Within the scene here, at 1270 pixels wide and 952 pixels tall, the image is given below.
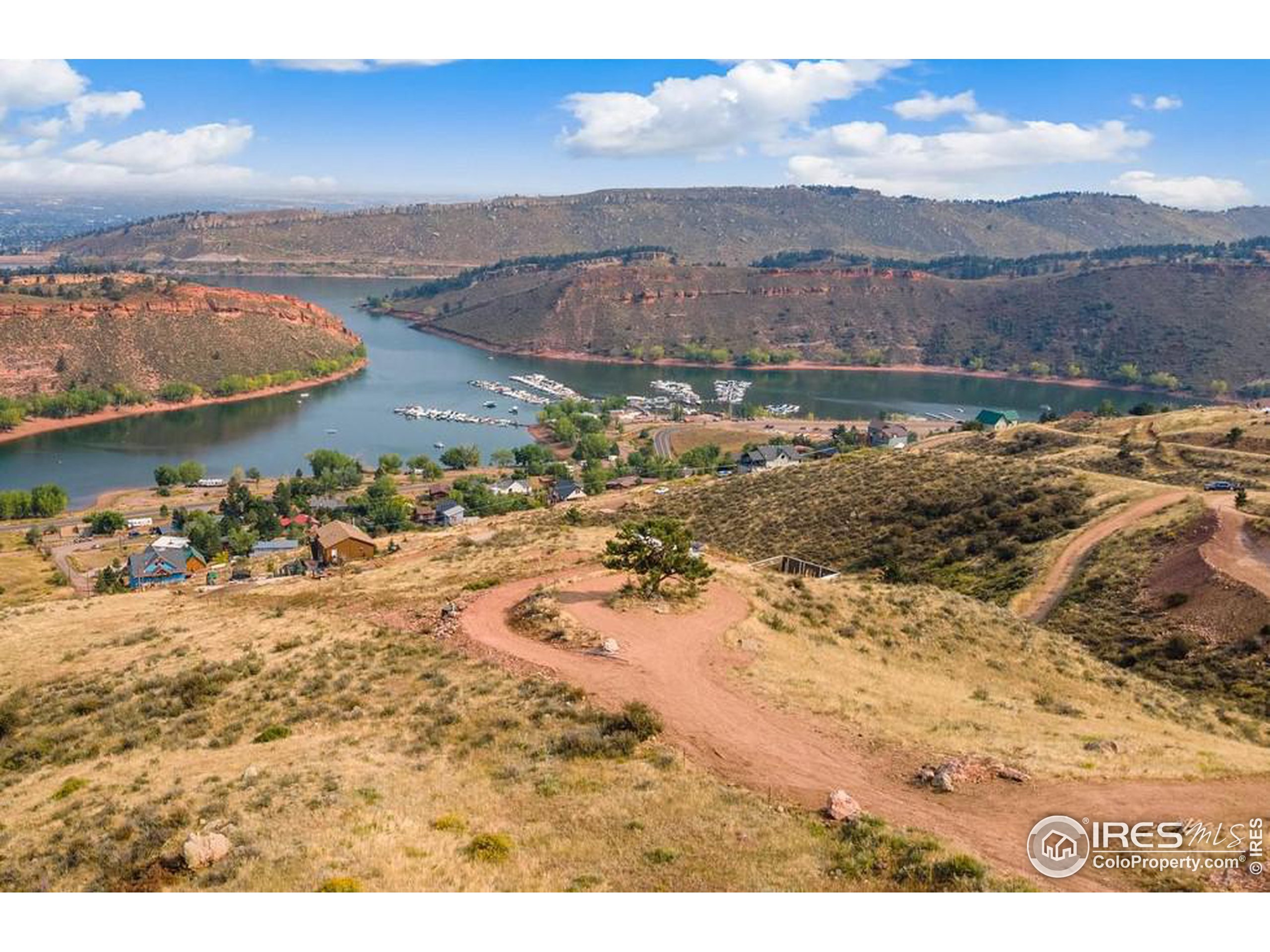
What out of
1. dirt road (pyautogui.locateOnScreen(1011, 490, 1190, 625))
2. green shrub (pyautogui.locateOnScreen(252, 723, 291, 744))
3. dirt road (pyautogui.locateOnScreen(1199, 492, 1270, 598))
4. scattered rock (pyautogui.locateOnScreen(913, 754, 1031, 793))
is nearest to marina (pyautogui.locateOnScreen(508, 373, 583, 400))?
dirt road (pyautogui.locateOnScreen(1011, 490, 1190, 625))

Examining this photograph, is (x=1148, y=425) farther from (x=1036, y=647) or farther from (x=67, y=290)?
(x=67, y=290)

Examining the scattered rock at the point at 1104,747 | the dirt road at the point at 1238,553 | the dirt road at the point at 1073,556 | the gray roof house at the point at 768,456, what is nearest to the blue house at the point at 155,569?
the dirt road at the point at 1073,556

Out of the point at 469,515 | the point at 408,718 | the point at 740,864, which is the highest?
the point at 740,864

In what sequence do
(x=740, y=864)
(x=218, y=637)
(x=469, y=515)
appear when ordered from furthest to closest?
1. (x=469, y=515)
2. (x=218, y=637)
3. (x=740, y=864)

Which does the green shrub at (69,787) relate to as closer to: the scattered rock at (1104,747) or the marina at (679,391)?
the scattered rock at (1104,747)

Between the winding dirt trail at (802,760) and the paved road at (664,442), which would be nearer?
the winding dirt trail at (802,760)

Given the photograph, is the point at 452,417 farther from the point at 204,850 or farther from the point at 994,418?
the point at 204,850

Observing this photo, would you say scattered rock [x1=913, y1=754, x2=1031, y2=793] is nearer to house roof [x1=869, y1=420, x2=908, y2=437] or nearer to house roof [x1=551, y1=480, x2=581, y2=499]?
house roof [x1=551, y1=480, x2=581, y2=499]

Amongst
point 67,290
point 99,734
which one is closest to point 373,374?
point 67,290
